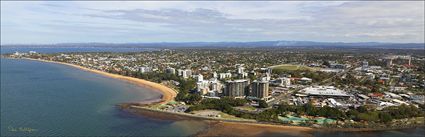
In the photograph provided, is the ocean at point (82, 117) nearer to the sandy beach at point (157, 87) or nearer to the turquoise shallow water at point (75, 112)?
the turquoise shallow water at point (75, 112)

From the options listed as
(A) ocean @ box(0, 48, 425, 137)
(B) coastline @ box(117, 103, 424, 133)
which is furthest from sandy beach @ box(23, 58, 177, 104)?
(B) coastline @ box(117, 103, 424, 133)

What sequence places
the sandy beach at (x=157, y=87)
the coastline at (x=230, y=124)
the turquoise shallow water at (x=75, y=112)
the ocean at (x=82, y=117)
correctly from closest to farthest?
the ocean at (x=82, y=117) → the turquoise shallow water at (x=75, y=112) → the coastline at (x=230, y=124) → the sandy beach at (x=157, y=87)

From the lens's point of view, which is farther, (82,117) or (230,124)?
(82,117)

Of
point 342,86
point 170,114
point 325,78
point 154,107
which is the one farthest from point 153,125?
point 325,78

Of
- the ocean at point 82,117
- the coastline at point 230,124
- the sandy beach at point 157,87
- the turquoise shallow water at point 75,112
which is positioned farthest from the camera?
the sandy beach at point 157,87

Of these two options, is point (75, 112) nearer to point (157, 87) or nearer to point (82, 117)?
point (82, 117)

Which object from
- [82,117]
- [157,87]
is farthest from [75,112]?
[157,87]

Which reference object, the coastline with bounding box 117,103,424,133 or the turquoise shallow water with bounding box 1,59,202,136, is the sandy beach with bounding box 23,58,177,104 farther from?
the coastline with bounding box 117,103,424,133

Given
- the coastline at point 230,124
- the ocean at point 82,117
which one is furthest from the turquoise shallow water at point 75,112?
the coastline at point 230,124
